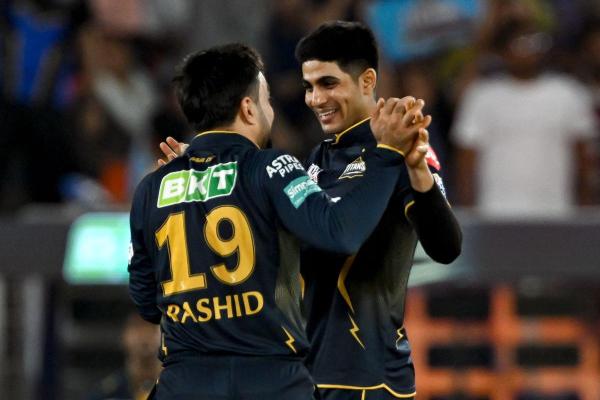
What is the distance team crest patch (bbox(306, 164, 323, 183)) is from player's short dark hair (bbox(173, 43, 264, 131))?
553 millimetres

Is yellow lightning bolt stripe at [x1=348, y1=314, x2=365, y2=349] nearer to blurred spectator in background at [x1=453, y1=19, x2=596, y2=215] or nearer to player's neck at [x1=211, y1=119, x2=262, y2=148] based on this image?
player's neck at [x1=211, y1=119, x2=262, y2=148]

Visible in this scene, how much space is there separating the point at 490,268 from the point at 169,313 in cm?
504

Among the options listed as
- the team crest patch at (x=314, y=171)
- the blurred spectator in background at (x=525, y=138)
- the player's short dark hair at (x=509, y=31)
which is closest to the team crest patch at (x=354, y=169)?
the team crest patch at (x=314, y=171)

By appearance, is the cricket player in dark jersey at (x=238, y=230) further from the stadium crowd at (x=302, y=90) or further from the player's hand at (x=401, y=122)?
the stadium crowd at (x=302, y=90)

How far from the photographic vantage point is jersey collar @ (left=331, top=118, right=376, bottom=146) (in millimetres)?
5223

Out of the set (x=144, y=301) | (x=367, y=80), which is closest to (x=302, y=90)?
(x=367, y=80)

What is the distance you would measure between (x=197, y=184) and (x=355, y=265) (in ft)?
2.37

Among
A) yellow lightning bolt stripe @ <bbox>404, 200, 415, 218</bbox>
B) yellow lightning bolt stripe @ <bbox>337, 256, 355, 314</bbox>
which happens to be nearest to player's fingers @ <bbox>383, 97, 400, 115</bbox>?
yellow lightning bolt stripe @ <bbox>404, 200, 415, 218</bbox>

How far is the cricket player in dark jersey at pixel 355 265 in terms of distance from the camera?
16.7ft

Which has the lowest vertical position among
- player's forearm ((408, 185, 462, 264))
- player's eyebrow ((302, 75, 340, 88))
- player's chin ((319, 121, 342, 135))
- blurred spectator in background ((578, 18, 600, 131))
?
player's forearm ((408, 185, 462, 264))

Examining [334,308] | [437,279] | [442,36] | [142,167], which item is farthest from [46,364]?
[334,308]

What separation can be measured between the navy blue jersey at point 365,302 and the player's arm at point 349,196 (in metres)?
0.24

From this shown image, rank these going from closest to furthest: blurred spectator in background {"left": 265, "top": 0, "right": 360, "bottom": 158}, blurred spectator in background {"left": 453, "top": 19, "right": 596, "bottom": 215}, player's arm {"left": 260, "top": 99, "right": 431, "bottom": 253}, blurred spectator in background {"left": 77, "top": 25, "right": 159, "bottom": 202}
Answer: player's arm {"left": 260, "top": 99, "right": 431, "bottom": 253}
blurred spectator in background {"left": 453, "top": 19, "right": 596, "bottom": 215}
blurred spectator in background {"left": 265, "top": 0, "right": 360, "bottom": 158}
blurred spectator in background {"left": 77, "top": 25, "right": 159, "bottom": 202}

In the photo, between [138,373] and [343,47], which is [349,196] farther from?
[138,373]
